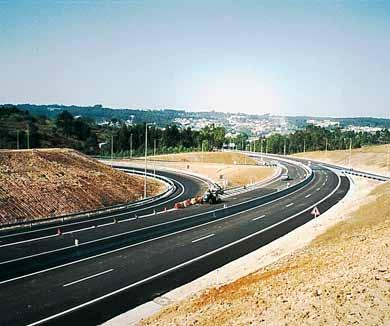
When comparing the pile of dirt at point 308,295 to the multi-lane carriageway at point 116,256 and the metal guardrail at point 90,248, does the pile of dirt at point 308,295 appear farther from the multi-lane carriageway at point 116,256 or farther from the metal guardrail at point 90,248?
the metal guardrail at point 90,248

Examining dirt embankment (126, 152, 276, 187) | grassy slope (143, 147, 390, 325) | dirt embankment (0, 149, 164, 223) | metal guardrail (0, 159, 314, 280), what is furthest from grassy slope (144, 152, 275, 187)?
grassy slope (143, 147, 390, 325)

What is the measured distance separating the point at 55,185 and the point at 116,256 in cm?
2887

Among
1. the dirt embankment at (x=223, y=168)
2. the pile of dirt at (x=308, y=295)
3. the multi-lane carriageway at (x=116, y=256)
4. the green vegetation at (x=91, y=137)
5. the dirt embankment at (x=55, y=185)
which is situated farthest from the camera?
the green vegetation at (x=91, y=137)

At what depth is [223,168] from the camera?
→ 99.4 metres

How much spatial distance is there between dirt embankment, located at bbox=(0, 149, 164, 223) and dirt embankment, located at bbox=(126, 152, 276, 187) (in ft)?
55.1

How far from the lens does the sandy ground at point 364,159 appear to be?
360 feet

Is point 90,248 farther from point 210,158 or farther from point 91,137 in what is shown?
point 91,137

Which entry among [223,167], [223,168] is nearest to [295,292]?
[223,168]

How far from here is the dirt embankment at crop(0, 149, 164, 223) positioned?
47531mm

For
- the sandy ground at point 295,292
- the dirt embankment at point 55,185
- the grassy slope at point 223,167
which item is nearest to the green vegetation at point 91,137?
the grassy slope at point 223,167

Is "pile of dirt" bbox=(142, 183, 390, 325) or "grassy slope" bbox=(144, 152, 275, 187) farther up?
"pile of dirt" bbox=(142, 183, 390, 325)

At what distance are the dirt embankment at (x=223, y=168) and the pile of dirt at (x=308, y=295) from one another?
2025 inches

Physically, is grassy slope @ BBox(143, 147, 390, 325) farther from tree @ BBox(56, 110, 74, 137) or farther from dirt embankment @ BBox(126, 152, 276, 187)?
tree @ BBox(56, 110, 74, 137)

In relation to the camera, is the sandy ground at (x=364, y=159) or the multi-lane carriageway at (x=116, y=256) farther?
the sandy ground at (x=364, y=159)
